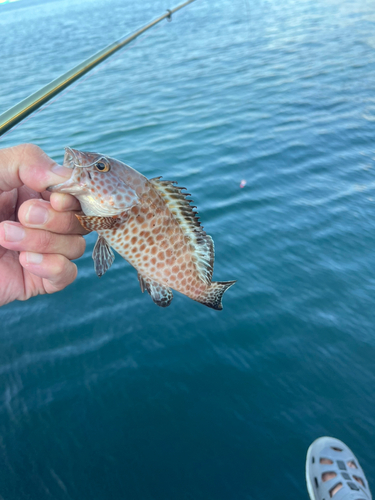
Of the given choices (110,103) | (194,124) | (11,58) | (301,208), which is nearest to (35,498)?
(301,208)

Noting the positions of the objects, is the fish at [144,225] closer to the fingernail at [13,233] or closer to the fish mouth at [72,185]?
the fish mouth at [72,185]

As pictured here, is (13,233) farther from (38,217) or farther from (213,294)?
(213,294)

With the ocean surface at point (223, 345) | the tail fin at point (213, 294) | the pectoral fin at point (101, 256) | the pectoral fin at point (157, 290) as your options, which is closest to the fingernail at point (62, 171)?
the pectoral fin at point (101, 256)


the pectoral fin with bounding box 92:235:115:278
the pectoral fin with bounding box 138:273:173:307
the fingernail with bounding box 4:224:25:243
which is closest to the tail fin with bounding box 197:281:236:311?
the pectoral fin with bounding box 138:273:173:307

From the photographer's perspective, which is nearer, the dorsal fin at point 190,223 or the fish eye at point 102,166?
the fish eye at point 102,166

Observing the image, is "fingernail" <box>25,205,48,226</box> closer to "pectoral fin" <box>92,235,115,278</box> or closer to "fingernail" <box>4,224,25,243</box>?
"fingernail" <box>4,224,25,243</box>

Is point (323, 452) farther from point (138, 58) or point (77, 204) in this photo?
point (138, 58)
